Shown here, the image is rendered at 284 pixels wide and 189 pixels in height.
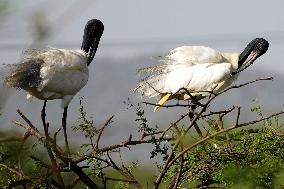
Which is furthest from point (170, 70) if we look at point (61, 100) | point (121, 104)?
point (121, 104)

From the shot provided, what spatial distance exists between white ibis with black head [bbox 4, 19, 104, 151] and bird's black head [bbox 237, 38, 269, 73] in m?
1.49

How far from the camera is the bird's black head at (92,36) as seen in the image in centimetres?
652

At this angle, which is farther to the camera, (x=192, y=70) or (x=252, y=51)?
(x=252, y=51)

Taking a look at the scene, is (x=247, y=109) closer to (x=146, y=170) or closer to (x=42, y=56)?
(x=146, y=170)

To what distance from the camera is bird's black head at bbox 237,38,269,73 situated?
6.52 m

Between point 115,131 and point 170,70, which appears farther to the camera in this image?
point 170,70

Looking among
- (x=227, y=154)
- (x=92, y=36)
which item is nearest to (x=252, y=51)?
(x=92, y=36)

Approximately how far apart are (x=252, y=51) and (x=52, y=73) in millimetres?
2144

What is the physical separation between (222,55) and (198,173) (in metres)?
2.97

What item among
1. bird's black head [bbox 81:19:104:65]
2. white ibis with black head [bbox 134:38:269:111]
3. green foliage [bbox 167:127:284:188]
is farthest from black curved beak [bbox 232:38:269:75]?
green foliage [bbox 167:127:284:188]

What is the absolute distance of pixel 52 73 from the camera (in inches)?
210

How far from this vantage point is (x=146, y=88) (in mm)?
5516

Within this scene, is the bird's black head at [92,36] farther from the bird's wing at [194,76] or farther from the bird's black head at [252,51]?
the bird's black head at [252,51]

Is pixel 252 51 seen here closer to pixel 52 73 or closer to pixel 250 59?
pixel 250 59
